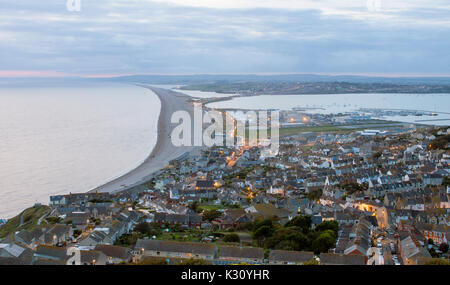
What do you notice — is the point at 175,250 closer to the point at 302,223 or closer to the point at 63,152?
the point at 302,223

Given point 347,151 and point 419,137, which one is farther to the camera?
point 419,137

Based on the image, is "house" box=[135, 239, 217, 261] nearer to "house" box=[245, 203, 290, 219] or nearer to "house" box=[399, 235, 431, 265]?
"house" box=[399, 235, 431, 265]

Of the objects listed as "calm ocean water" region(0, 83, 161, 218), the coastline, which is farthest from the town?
"calm ocean water" region(0, 83, 161, 218)

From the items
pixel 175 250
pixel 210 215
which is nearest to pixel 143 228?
pixel 210 215

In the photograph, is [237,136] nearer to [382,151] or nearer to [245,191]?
[382,151]

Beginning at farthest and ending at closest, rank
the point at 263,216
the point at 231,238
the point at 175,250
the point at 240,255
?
the point at 263,216
the point at 231,238
the point at 175,250
the point at 240,255

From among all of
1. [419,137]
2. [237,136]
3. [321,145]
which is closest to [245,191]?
[321,145]
